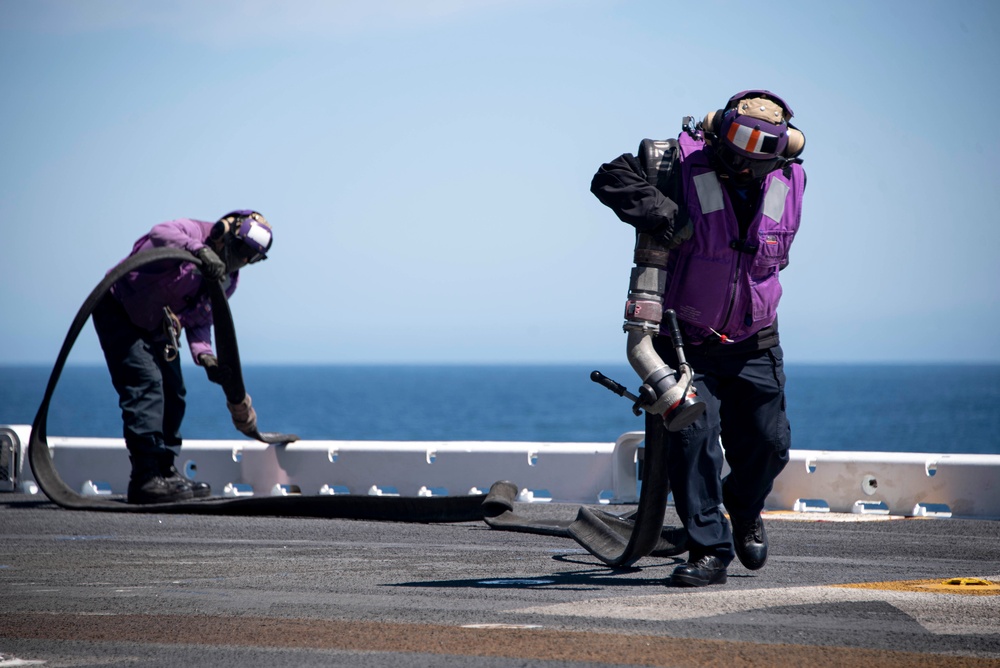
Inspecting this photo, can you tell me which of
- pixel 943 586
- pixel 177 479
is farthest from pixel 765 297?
pixel 177 479

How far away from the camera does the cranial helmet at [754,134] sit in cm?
541

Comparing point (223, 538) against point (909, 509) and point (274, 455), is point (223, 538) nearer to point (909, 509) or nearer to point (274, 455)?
point (274, 455)

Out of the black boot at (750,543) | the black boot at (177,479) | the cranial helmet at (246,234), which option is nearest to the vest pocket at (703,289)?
the black boot at (750,543)

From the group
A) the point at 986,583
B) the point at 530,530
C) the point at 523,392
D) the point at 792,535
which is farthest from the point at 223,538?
the point at 523,392

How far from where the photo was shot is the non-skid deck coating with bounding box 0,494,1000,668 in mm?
4008

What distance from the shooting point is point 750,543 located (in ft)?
19.3

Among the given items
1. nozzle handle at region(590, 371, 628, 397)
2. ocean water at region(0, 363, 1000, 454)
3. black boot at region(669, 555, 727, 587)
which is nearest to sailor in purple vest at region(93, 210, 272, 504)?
nozzle handle at region(590, 371, 628, 397)

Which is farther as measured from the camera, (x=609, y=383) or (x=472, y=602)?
(x=609, y=383)

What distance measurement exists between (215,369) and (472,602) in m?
5.22

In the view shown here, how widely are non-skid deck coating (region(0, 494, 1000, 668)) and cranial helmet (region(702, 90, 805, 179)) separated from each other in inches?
72.9

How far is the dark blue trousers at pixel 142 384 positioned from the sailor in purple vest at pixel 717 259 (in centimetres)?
485

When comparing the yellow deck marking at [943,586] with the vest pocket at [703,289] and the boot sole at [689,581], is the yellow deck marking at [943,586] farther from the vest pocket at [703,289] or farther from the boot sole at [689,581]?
the vest pocket at [703,289]

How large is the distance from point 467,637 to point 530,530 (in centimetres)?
330

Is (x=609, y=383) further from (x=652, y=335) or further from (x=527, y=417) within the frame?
(x=527, y=417)
